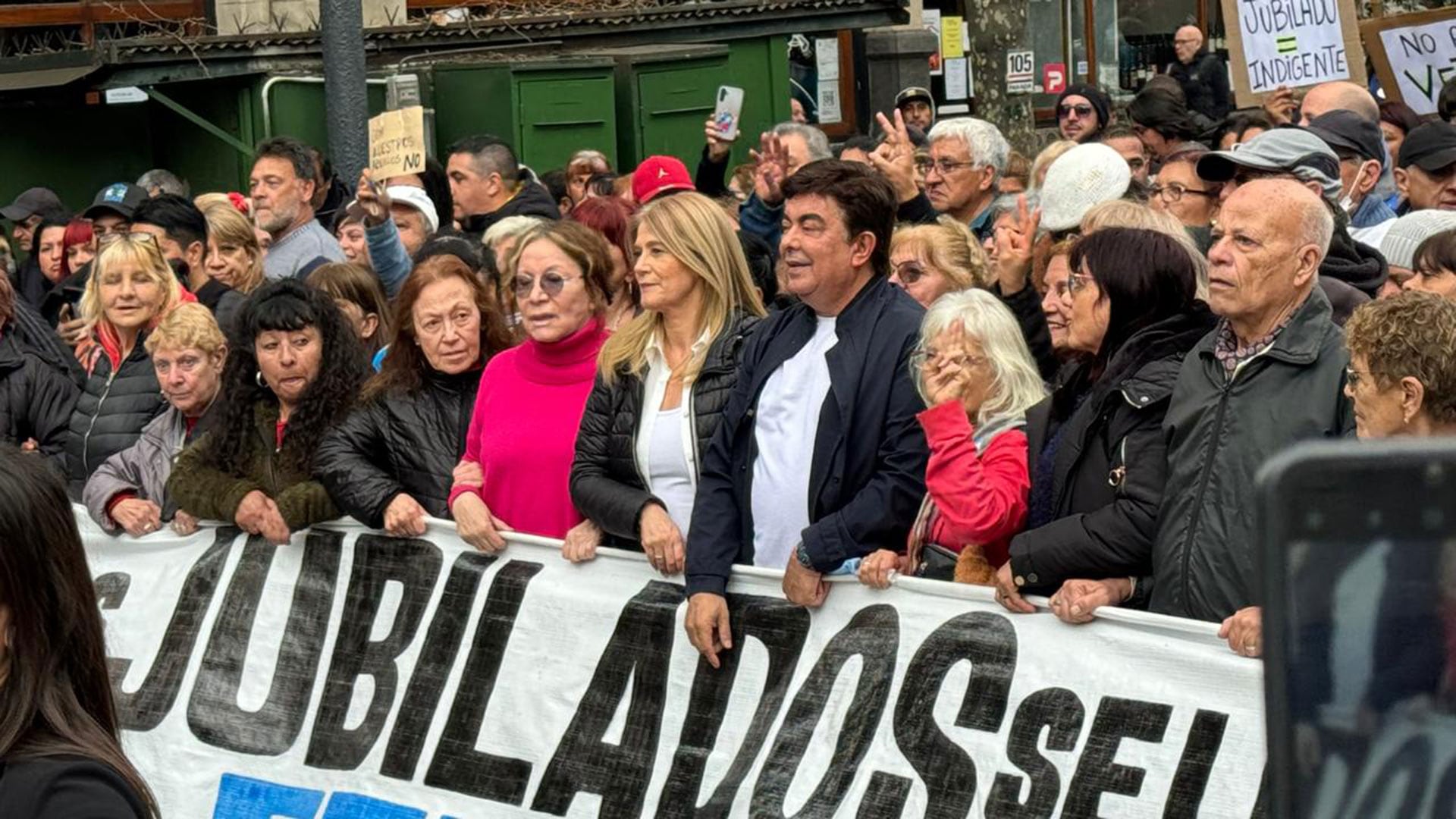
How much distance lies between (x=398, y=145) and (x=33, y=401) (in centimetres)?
177

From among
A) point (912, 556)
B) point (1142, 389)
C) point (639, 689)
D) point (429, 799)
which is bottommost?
point (429, 799)

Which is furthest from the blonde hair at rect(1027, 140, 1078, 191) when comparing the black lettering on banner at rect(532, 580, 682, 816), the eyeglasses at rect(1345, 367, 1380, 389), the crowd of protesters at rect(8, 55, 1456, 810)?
the eyeglasses at rect(1345, 367, 1380, 389)

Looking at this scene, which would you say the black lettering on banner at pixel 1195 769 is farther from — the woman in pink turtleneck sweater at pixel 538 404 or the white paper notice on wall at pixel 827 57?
the white paper notice on wall at pixel 827 57

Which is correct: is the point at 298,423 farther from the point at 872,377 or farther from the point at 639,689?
the point at 872,377

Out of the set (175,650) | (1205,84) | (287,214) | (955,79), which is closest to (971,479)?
(175,650)

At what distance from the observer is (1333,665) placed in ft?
3.00

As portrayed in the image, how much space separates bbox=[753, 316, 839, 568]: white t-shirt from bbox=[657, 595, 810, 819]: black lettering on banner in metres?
0.14

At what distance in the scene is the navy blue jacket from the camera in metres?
4.76

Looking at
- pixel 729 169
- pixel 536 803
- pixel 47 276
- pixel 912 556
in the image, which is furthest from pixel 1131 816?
pixel 729 169

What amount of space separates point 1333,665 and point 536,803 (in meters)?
4.60

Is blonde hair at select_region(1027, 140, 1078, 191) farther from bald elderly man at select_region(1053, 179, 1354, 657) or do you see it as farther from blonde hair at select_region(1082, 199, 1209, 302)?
bald elderly man at select_region(1053, 179, 1354, 657)

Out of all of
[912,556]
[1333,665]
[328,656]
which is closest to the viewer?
[1333,665]

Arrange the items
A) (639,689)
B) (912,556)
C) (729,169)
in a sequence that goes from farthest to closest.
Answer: (729,169) → (639,689) → (912,556)

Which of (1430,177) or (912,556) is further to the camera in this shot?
(1430,177)
